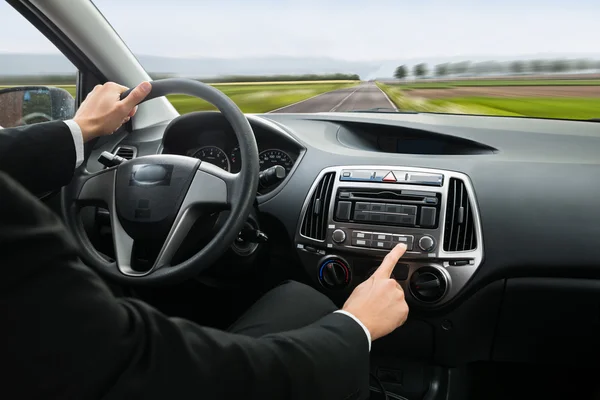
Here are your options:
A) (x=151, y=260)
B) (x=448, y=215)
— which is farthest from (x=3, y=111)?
(x=448, y=215)

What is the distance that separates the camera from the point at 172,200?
171 cm

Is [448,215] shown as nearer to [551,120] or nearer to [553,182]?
[553,182]

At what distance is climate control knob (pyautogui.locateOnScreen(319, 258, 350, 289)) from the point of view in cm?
200

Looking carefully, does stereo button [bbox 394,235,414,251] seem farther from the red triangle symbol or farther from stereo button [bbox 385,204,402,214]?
Result: the red triangle symbol

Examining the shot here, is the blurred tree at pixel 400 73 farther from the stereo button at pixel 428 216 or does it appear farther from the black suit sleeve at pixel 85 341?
the black suit sleeve at pixel 85 341

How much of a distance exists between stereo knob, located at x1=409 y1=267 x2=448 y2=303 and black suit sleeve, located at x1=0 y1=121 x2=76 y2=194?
1165 mm

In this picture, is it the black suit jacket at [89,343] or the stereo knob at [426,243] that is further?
the stereo knob at [426,243]

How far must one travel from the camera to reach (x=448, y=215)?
1880 millimetres

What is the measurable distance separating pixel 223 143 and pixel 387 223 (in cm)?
75

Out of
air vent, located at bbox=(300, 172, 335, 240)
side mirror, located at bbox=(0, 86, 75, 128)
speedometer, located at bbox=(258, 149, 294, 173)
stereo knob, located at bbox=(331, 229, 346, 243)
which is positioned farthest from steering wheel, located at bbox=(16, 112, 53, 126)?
stereo knob, located at bbox=(331, 229, 346, 243)

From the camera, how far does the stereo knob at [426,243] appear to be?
1851 mm

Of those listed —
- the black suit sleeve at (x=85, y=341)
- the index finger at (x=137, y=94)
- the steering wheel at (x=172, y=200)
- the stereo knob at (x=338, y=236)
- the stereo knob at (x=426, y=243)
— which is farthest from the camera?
the stereo knob at (x=338, y=236)

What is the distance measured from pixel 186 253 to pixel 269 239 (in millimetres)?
530

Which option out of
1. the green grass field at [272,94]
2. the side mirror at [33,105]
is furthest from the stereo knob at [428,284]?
the side mirror at [33,105]
